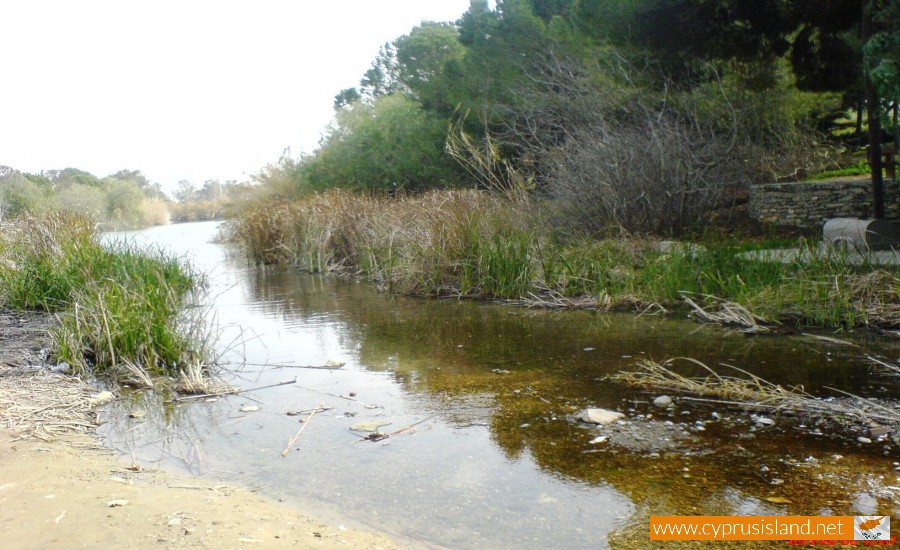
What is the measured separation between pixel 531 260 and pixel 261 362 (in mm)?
3817

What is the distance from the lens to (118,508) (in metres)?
3.06

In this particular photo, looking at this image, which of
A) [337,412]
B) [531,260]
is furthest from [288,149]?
[337,412]

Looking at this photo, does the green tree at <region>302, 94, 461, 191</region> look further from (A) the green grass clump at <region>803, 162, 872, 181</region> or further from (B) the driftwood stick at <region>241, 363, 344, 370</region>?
(B) the driftwood stick at <region>241, 363, 344, 370</region>

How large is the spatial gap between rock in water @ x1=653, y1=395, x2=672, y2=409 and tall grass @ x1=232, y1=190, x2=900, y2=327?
2.61 m

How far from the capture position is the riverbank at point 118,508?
9.09 feet

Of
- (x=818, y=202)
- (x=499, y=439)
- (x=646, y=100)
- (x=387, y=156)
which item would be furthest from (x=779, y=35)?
(x=387, y=156)

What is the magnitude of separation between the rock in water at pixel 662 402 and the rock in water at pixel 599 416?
0.29 m

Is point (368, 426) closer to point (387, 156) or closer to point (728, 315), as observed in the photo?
point (728, 315)

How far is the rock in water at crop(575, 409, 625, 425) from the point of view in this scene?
13.9ft

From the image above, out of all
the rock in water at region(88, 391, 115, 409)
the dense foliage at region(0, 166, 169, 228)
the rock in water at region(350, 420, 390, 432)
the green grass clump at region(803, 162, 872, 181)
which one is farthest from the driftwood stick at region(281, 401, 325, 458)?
the green grass clump at region(803, 162, 872, 181)

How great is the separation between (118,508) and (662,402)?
2.97m

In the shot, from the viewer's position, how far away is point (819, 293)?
21.8 feet

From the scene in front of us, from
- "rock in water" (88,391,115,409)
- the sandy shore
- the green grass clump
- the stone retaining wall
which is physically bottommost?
the sandy shore

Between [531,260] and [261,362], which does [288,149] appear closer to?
[531,260]
